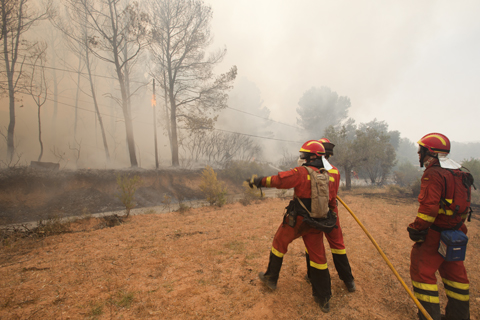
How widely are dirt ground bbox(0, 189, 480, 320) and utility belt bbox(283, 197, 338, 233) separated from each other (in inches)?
40.7

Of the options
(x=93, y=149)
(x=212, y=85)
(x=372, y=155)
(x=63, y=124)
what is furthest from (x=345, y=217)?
(x=63, y=124)

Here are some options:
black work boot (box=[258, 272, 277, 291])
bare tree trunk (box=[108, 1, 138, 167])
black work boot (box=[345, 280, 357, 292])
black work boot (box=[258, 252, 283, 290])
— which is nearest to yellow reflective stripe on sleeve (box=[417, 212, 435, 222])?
black work boot (box=[345, 280, 357, 292])

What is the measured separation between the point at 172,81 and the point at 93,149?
13.7m

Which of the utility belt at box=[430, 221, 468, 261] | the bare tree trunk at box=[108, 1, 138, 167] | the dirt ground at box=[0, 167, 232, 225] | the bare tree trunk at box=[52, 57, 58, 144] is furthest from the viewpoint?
the bare tree trunk at box=[52, 57, 58, 144]

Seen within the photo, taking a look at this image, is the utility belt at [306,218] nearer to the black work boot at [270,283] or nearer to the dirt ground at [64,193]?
the black work boot at [270,283]

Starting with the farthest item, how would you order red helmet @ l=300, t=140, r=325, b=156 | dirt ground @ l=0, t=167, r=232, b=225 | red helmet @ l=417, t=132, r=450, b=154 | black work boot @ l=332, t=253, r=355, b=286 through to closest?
dirt ground @ l=0, t=167, r=232, b=225
black work boot @ l=332, t=253, r=355, b=286
red helmet @ l=300, t=140, r=325, b=156
red helmet @ l=417, t=132, r=450, b=154


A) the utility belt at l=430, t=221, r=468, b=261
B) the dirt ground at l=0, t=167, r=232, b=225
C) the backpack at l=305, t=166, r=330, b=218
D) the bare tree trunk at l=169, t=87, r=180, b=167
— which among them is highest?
the bare tree trunk at l=169, t=87, r=180, b=167

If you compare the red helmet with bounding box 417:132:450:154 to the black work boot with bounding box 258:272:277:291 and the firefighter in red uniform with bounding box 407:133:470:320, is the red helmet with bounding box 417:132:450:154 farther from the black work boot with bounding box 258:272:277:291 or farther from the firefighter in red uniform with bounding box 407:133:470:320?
the black work boot with bounding box 258:272:277:291

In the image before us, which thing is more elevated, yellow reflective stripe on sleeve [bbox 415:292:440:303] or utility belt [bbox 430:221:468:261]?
utility belt [bbox 430:221:468:261]

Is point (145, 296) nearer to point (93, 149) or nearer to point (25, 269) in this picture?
point (25, 269)

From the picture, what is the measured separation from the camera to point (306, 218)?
2.44 m

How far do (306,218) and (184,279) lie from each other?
2.12m

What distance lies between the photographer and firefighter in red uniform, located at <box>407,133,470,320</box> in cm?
216

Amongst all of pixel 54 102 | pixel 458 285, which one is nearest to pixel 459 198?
pixel 458 285
